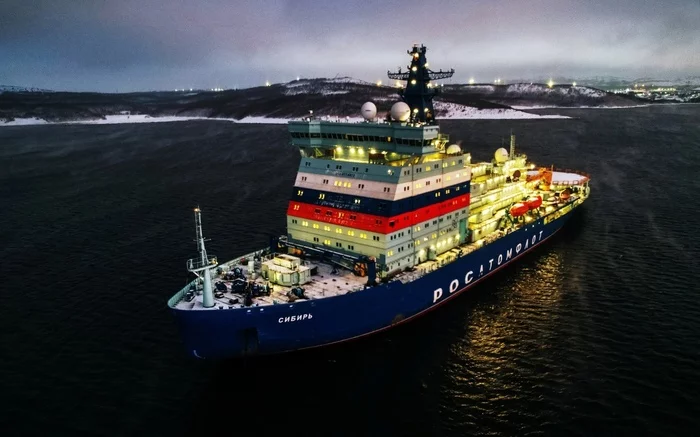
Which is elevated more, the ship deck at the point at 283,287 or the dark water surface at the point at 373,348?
the ship deck at the point at 283,287

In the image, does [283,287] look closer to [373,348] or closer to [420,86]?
[373,348]

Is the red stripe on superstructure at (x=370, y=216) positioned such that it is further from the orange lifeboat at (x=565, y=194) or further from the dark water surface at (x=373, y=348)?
the orange lifeboat at (x=565, y=194)

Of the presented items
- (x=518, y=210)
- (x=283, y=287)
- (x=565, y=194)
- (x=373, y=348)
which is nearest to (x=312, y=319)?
(x=283, y=287)

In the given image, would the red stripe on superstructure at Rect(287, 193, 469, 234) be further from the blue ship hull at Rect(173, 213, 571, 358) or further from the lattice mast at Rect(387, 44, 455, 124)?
the lattice mast at Rect(387, 44, 455, 124)

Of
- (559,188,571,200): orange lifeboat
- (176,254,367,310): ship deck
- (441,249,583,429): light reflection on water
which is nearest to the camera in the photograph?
(441,249,583,429): light reflection on water

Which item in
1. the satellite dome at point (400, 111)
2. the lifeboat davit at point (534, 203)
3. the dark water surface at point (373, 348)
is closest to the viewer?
the dark water surface at point (373, 348)

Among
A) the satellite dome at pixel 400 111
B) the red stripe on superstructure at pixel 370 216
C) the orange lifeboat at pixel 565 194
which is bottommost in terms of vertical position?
the orange lifeboat at pixel 565 194

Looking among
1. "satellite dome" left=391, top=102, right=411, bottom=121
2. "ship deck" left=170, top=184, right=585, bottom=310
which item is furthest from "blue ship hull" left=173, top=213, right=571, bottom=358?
"satellite dome" left=391, top=102, right=411, bottom=121

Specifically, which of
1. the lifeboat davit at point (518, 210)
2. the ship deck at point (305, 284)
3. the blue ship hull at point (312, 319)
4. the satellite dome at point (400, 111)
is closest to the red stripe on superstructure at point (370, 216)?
the ship deck at point (305, 284)
